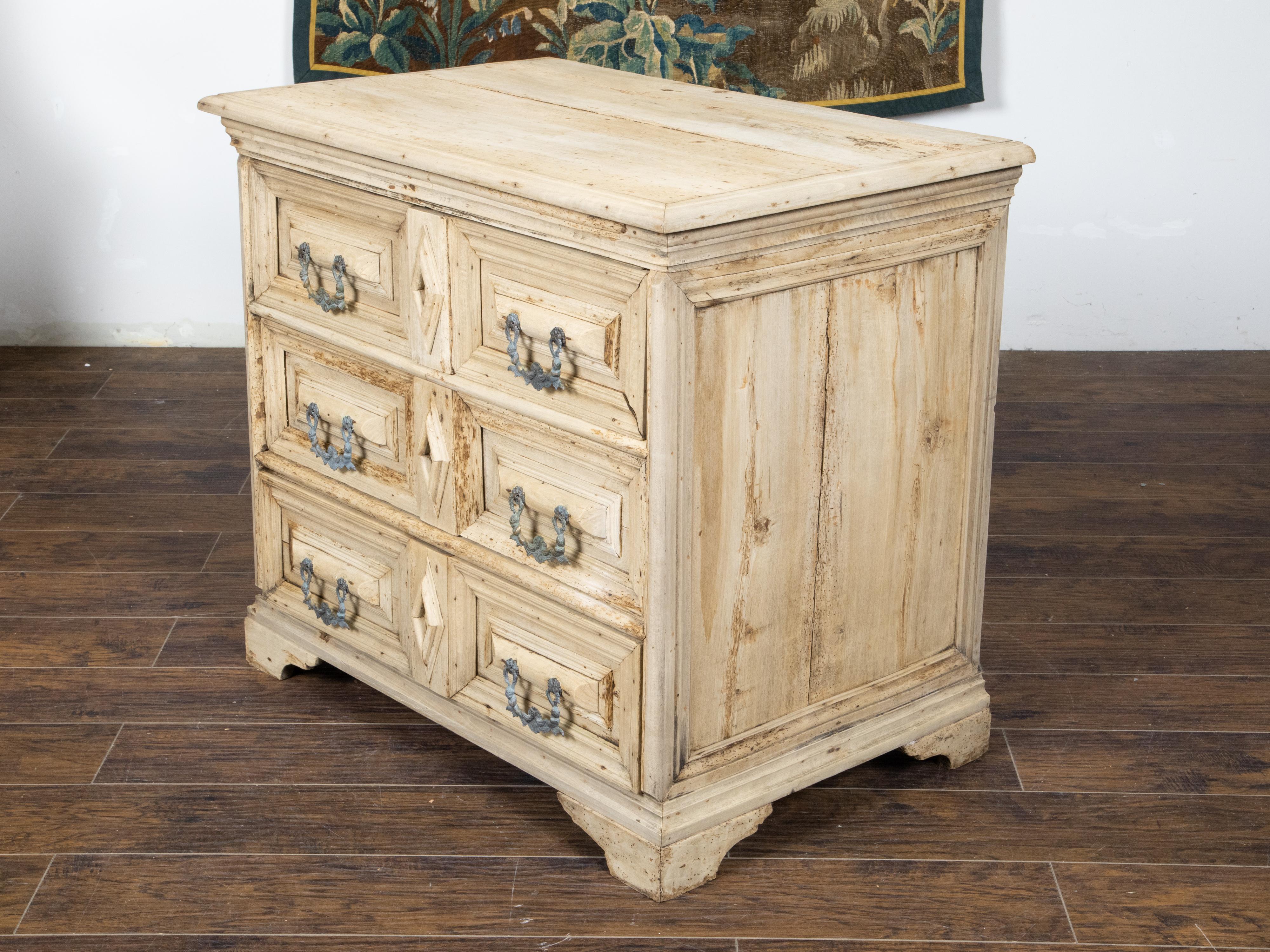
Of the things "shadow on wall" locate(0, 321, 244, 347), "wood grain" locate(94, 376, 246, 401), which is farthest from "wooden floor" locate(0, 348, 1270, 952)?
"shadow on wall" locate(0, 321, 244, 347)

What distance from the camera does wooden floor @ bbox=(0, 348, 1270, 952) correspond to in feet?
6.53

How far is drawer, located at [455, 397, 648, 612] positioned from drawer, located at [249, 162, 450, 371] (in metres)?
0.13

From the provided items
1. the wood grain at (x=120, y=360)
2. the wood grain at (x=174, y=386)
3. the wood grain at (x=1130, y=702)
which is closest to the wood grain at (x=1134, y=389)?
the wood grain at (x=1130, y=702)

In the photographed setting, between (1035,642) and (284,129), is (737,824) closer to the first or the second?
(1035,642)

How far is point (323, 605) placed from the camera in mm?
2479

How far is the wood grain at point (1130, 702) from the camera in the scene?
2.47m

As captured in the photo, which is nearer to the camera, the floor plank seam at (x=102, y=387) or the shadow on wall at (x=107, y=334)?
the floor plank seam at (x=102, y=387)

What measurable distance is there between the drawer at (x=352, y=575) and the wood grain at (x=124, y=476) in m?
0.88

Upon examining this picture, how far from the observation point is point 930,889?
2.05 m

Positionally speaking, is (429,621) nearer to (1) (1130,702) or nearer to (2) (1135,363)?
(1) (1130,702)

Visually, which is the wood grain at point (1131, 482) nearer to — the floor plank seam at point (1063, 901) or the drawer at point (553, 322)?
the floor plank seam at point (1063, 901)

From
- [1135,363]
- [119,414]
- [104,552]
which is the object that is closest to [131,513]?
[104,552]

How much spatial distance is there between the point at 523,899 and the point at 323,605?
2.18 ft

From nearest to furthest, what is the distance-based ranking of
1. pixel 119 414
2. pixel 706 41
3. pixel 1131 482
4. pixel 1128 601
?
pixel 1128 601, pixel 1131 482, pixel 119 414, pixel 706 41
